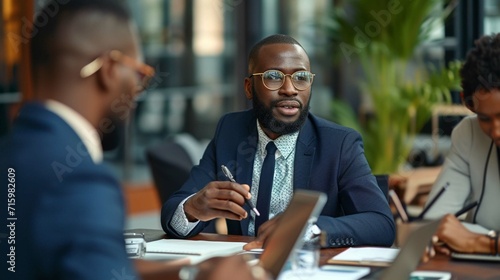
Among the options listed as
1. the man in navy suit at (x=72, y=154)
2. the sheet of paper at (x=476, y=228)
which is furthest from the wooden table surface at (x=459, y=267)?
the man in navy suit at (x=72, y=154)

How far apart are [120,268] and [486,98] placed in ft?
5.45

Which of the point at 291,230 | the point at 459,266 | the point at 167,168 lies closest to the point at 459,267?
the point at 459,266

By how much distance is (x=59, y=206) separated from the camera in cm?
149

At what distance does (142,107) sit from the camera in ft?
24.2

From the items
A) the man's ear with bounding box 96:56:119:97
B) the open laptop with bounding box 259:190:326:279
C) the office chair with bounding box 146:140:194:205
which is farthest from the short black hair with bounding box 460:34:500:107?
the office chair with bounding box 146:140:194:205

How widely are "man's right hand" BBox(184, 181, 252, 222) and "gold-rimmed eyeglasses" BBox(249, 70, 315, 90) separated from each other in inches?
15.3

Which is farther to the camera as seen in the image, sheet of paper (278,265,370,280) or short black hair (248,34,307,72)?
short black hair (248,34,307,72)

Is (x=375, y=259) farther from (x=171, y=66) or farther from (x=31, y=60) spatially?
(x=171, y=66)

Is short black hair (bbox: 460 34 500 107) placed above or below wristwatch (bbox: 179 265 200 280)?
above

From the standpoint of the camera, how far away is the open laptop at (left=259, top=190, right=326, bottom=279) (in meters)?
1.89

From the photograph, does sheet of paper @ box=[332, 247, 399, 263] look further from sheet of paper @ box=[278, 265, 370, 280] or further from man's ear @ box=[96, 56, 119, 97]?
man's ear @ box=[96, 56, 119, 97]

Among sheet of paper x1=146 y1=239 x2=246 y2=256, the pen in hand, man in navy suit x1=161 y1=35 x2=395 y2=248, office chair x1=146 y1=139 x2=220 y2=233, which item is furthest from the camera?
office chair x1=146 y1=139 x2=220 y2=233

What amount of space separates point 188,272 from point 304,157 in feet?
3.65

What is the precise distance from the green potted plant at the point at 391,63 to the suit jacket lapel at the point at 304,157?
9.80ft
